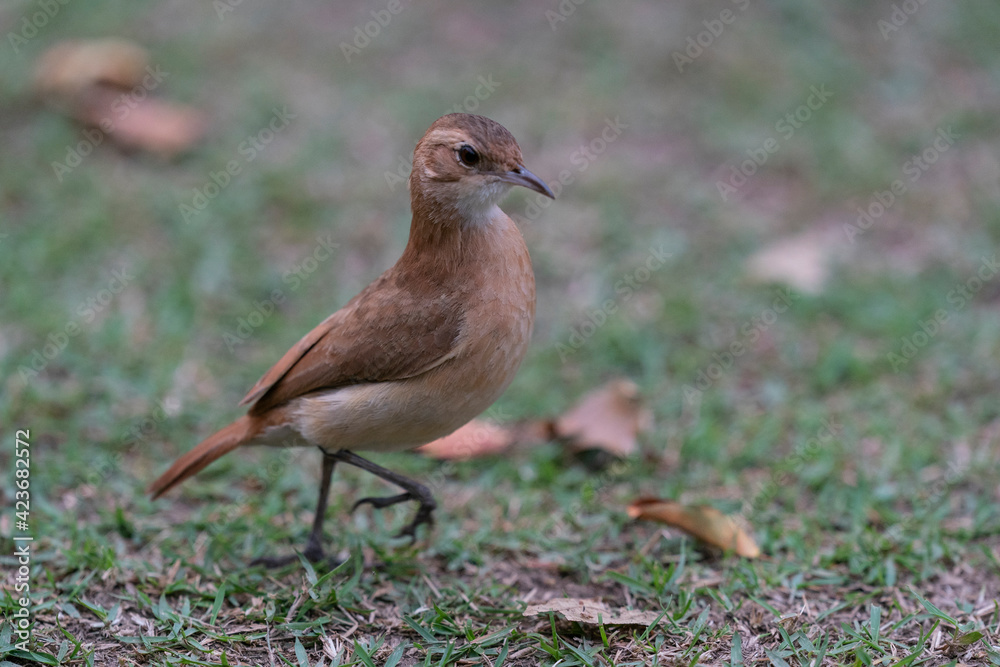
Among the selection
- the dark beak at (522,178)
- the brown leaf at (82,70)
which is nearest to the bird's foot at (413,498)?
the dark beak at (522,178)

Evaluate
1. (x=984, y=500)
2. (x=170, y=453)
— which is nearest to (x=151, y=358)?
(x=170, y=453)

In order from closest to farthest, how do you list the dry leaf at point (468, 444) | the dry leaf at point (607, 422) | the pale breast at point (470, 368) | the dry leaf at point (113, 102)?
the pale breast at point (470, 368) → the dry leaf at point (607, 422) → the dry leaf at point (468, 444) → the dry leaf at point (113, 102)

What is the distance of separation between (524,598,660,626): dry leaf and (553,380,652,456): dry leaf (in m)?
1.16

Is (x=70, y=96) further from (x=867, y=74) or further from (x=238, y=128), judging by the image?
(x=867, y=74)

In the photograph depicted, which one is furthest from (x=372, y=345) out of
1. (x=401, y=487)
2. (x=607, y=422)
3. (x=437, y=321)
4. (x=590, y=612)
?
(x=607, y=422)

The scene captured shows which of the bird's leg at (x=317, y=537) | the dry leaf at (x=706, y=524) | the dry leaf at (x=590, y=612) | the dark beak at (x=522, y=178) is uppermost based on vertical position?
the dark beak at (x=522, y=178)

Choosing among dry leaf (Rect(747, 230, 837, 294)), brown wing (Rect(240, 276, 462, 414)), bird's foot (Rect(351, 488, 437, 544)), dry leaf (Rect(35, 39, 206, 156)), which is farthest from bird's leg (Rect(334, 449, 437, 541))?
dry leaf (Rect(35, 39, 206, 156))

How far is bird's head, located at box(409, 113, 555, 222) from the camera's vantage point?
3695 millimetres

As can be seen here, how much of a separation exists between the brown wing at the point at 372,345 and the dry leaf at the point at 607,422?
1.38 metres

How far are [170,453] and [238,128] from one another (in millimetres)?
3542

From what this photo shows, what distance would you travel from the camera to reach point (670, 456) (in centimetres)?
519

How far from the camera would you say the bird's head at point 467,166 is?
3.70 metres

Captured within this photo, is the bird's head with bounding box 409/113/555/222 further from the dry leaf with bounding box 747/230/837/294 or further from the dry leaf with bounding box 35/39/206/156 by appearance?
the dry leaf with bounding box 35/39/206/156

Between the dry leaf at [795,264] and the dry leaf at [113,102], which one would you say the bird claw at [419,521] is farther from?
the dry leaf at [113,102]
